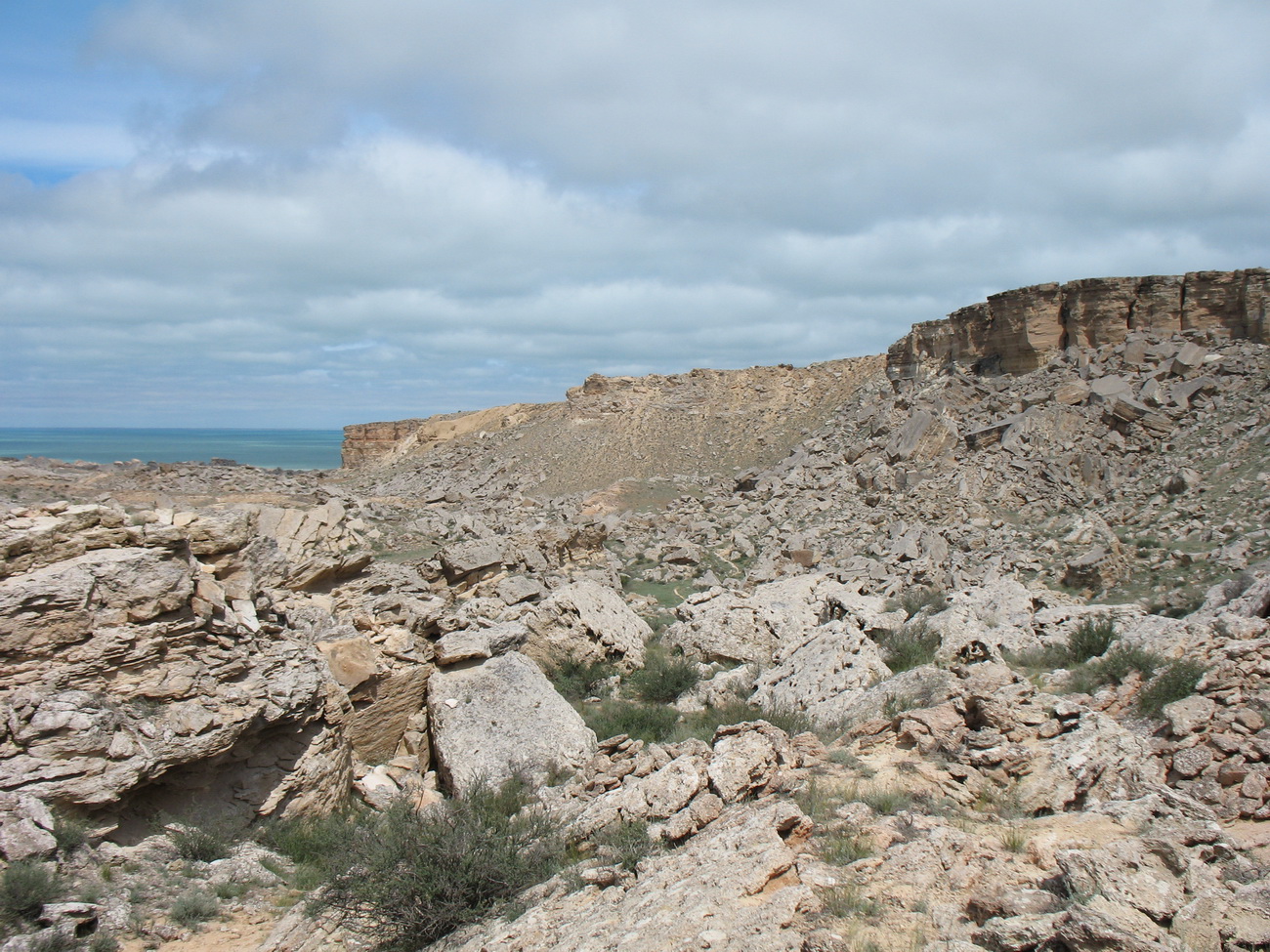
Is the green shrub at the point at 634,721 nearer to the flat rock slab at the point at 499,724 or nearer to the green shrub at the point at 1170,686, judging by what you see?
the flat rock slab at the point at 499,724

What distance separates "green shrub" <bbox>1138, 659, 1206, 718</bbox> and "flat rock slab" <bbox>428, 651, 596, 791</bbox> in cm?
530

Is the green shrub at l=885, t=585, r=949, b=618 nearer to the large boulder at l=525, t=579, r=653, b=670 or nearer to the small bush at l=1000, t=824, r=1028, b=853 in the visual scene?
the large boulder at l=525, t=579, r=653, b=670

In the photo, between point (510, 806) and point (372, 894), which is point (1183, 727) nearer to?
point (510, 806)

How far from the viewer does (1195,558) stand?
14.2m

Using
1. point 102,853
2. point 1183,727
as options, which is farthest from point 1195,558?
point 102,853

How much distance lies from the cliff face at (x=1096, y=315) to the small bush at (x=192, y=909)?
83.6ft

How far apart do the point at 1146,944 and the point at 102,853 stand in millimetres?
6336

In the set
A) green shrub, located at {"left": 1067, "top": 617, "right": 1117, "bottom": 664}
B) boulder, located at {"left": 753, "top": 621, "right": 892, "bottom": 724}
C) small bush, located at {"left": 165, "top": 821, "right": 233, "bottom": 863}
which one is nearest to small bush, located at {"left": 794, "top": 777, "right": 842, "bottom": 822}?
boulder, located at {"left": 753, "top": 621, "right": 892, "bottom": 724}

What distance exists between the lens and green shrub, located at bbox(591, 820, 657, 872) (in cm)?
480

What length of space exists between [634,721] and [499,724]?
1661 mm

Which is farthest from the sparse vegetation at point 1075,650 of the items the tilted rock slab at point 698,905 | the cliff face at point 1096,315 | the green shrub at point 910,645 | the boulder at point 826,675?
the cliff face at point 1096,315

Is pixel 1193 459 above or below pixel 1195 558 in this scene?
above

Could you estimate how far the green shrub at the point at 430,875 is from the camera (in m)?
4.80

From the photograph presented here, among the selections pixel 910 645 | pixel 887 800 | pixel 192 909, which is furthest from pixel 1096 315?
pixel 192 909
